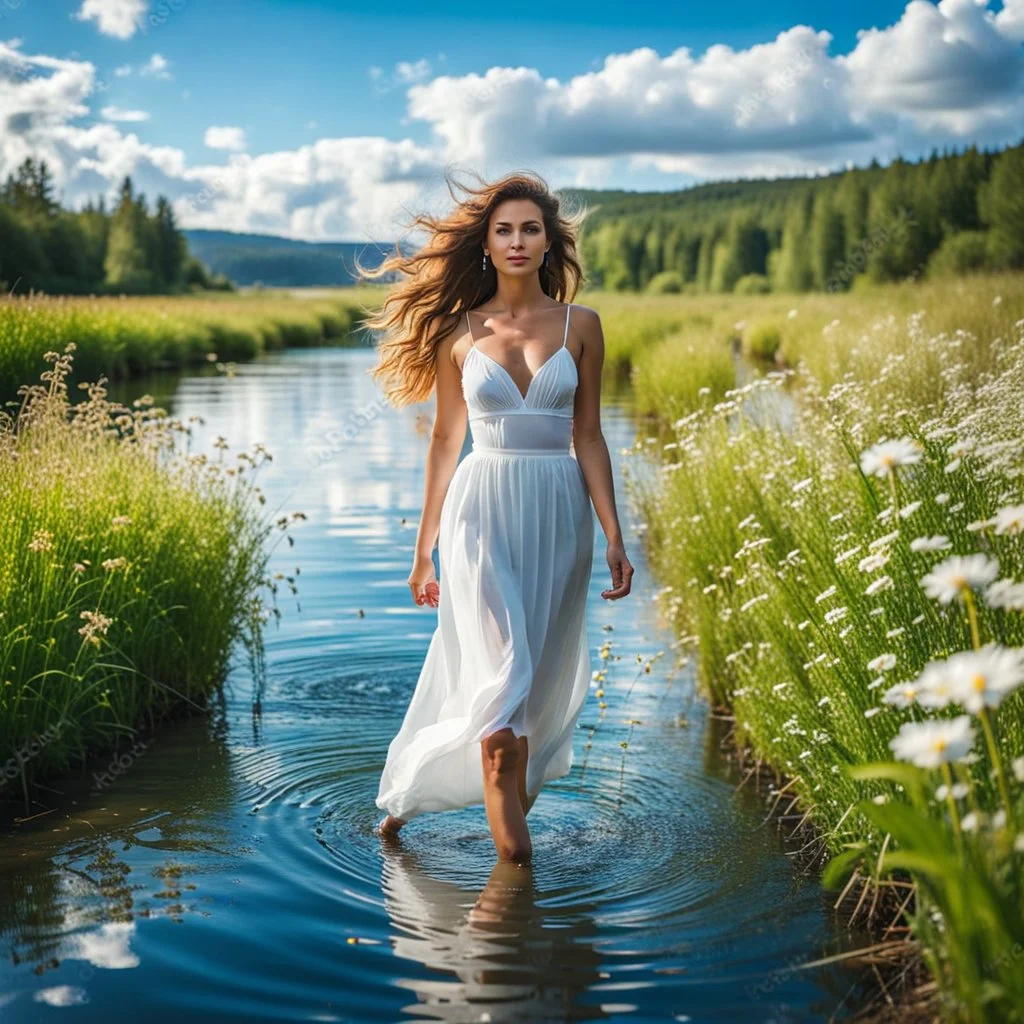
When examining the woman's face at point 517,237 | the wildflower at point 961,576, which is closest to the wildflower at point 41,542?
the woman's face at point 517,237

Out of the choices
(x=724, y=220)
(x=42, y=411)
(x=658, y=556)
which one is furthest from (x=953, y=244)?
(x=724, y=220)

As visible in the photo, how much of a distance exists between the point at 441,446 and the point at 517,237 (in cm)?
80

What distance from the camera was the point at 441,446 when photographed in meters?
4.75

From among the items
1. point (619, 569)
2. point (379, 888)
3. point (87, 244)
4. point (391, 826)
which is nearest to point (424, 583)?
point (619, 569)

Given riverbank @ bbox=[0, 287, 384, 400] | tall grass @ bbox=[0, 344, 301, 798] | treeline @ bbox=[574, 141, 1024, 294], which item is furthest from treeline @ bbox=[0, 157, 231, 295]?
tall grass @ bbox=[0, 344, 301, 798]

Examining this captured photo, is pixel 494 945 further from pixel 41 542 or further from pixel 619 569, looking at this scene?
pixel 41 542

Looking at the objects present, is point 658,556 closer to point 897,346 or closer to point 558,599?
point 897,346

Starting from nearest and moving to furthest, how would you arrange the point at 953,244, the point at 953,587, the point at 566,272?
the point at 953,587
the point at 566,272
the point at 953,244

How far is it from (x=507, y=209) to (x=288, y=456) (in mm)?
11632

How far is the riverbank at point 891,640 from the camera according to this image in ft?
7.89

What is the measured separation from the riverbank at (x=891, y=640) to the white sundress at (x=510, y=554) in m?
0.76

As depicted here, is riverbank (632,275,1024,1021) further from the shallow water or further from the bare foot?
the bare foot

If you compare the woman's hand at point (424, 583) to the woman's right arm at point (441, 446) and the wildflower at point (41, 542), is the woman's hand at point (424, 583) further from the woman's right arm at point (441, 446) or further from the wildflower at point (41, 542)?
the wildflower at point (41, 542)

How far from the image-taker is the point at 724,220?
129625 mm
